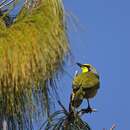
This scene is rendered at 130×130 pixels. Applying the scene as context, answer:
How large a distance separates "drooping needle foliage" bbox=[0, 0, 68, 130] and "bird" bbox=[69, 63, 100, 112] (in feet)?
0.42

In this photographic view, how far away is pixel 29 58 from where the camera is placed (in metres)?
2.73

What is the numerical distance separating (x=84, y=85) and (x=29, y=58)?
41 cm

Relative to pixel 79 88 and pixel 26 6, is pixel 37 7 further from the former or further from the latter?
pixel 79 88

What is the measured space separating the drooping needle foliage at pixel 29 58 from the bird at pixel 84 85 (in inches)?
5.1

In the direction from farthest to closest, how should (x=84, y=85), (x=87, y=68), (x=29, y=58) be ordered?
(x=87, y=68)
(x=84, y=85)
(x=29, y=58)

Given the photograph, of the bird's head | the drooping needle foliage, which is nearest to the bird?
the bird's head

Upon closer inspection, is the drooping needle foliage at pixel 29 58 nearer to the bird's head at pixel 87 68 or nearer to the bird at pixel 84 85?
the bird at pixel 84 85

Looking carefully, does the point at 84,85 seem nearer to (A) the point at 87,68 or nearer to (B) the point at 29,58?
(A) the point at 87,68

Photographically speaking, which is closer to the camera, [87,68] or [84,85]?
[84,85]

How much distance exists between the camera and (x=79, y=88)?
2.99 m

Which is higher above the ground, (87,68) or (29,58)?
(29,58)

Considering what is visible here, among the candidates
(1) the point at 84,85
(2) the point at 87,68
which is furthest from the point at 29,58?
(2) the point at 87,68

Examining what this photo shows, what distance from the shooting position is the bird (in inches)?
114

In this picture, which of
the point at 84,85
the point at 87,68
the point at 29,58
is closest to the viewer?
the point at 29,58
